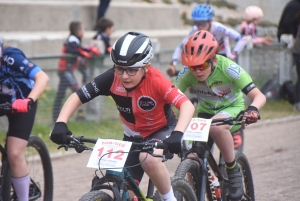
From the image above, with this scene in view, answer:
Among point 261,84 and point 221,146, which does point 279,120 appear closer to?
point 261,84

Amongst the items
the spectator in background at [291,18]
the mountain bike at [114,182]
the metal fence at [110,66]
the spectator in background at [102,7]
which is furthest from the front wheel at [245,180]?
the spectator in background at [102,7]

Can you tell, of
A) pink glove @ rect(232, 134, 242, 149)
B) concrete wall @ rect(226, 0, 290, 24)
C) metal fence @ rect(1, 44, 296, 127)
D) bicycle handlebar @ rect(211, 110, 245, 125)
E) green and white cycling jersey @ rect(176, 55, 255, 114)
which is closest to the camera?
bicycle handlebar @ rect(211, 110, 245, 125)

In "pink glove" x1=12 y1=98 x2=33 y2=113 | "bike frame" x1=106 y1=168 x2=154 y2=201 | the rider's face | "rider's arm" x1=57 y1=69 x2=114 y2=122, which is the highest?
the rider's face

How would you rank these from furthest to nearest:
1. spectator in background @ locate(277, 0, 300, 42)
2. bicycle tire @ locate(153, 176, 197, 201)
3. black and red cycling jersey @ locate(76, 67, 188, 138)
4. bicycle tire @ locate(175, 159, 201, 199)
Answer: spectator in background @ locate(277, 0, 300, 42), bicycle tire @ locate(175, 159, 201, 199), bicycle tire @ locate(153, 176, 197, 201), black and red cycling jersey @ locate(76, 67, 188, 138)

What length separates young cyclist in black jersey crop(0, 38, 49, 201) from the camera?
6.29m

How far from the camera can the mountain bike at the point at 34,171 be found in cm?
638

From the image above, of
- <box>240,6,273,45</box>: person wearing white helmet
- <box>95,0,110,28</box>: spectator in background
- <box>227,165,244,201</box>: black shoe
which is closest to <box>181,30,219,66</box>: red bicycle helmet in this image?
<box>227,165,244,201</box>: black shoe

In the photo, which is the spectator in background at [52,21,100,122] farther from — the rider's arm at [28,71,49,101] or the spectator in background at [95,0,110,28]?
the rider's arm at [28,71,49,101]

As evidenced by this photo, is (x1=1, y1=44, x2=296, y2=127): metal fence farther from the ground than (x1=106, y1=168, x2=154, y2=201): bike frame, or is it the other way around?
(x1=106, y1=168, x2=154, y2=201): bike frame

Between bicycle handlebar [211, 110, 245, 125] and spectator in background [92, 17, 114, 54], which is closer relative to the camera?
bicycle handlebar [211, 110, 245, 125]

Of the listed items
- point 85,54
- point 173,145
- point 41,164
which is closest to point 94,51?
point 85,54

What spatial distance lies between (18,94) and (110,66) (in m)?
5.95

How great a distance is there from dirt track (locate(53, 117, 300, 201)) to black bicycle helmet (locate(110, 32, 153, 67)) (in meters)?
3.03

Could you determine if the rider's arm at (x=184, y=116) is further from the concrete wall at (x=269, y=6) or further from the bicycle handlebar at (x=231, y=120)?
the concrete wall at (x=269, y=6)
